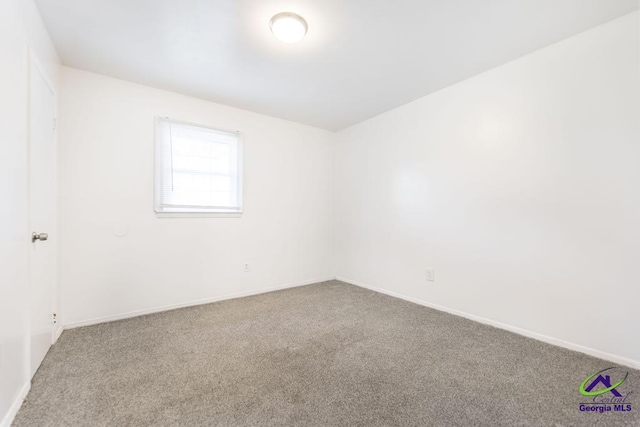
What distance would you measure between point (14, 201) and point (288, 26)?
198cm

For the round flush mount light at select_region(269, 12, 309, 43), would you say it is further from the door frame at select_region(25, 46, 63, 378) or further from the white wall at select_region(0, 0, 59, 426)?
the door frame at select_region(25, 46, 63, 378)

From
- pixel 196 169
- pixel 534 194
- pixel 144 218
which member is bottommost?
pixel 144 218

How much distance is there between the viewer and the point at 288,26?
6.20 feet

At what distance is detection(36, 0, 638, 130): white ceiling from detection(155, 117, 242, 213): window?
0.51 m

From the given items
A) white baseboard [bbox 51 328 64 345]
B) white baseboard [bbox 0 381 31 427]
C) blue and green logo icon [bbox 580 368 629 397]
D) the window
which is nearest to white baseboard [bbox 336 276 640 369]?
blue and green logo icon [bbox 580 368 629 397]

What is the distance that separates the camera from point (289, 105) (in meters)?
3.37

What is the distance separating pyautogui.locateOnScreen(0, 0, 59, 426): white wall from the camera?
Result: 1304 millimetres

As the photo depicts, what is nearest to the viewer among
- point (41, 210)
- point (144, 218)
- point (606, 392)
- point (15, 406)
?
point (15, 406)

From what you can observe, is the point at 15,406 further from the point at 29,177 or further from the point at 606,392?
the point at 606,392

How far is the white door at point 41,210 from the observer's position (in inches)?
67.6

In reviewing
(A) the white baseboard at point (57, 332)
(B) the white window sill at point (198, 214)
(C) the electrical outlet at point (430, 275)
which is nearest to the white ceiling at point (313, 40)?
(B) the white window sill at point (198, 214)

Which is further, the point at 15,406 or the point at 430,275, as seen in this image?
the point at 430,275

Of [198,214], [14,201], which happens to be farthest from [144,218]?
[14,201]

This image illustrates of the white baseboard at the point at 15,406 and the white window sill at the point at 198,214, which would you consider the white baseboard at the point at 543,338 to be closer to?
the white window sill at the point at 198,214
